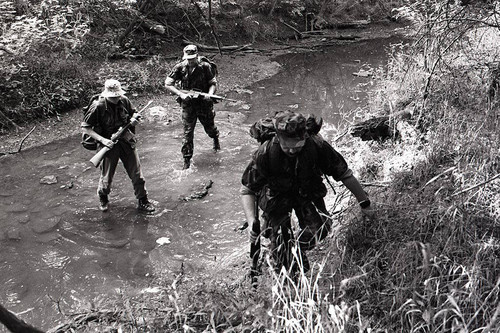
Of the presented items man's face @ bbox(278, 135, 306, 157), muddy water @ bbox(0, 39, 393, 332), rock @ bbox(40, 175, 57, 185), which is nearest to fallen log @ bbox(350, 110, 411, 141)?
muddy water @ bbox(0, 39, 393, 332)

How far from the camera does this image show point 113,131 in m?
5.98

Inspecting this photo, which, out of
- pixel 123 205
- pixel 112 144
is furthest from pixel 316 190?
pixel 123 205

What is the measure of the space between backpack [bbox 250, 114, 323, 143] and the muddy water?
1.59m

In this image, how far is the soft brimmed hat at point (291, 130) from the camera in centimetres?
330

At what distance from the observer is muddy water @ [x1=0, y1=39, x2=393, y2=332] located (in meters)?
4.93

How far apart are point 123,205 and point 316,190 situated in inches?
142

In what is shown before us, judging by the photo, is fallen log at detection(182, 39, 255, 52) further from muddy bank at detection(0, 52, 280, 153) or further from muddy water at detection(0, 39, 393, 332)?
muddy water at detection(0, 39, 393, 332)

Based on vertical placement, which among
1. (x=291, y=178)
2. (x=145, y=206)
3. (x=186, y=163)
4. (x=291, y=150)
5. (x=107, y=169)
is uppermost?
(x=291, y=150)

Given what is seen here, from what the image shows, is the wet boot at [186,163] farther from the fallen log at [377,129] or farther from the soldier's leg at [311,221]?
the soldier's leg at [311,221]

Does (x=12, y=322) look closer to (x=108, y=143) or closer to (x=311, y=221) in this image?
(x=311, y=221)

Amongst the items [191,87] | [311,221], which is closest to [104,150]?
[191,87]

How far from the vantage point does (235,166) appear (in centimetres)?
763

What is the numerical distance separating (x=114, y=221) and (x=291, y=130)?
12.0 ft

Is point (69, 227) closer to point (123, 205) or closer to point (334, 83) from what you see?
point (123, 205)
